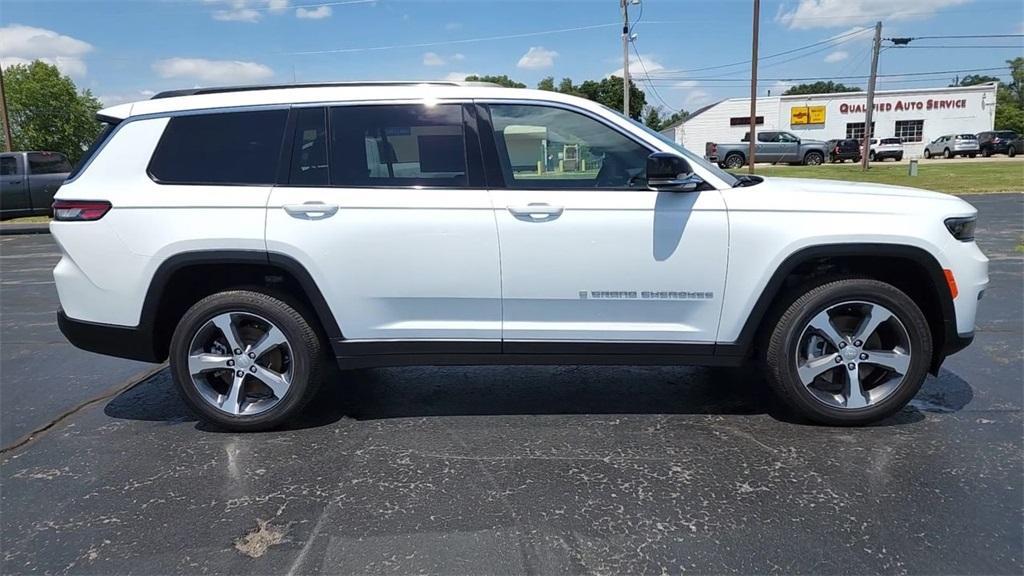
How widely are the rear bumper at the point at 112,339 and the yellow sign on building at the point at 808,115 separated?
5465 centimetres

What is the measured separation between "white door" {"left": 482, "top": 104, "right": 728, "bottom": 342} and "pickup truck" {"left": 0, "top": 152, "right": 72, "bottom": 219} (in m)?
16.0

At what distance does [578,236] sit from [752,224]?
0.90 meters

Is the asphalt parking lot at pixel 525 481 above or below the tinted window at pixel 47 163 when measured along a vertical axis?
below

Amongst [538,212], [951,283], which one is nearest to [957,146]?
[951,283]

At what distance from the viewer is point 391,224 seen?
3549mm

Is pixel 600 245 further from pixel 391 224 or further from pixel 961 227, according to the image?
pixel 961 227

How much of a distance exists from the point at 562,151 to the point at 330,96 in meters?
1.33

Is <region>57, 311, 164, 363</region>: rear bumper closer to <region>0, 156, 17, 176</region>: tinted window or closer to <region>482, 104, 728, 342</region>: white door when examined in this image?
<region>482, 104, 728, 342</region>: white door

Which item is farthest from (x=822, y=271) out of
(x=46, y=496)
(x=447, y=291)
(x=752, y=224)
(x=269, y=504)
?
(x=46, y=496)

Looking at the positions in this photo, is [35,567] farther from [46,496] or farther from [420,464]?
[420,464]

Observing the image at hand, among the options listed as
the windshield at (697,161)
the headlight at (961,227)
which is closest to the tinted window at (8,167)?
the windshield at (697,161)

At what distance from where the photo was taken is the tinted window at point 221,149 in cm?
368

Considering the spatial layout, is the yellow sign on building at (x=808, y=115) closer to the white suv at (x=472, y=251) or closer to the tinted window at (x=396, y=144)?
the white suv at (x=472, y=251)

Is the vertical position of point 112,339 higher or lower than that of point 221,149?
lower
